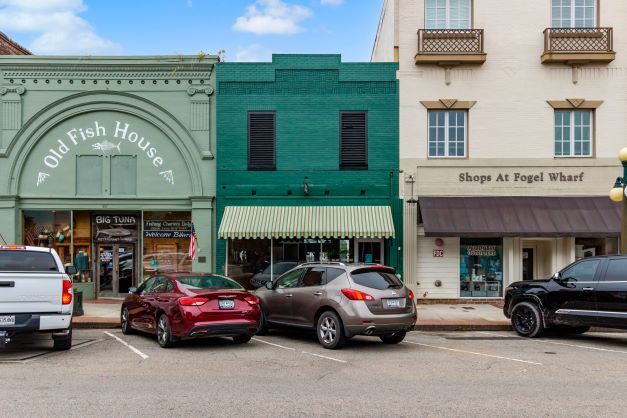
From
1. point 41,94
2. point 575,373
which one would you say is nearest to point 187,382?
point 575,373

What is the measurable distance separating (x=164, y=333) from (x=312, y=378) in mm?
3918

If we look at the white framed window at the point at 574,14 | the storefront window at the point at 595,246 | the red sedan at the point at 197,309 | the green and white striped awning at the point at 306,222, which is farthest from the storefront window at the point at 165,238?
the white framed window at the point at 574,14

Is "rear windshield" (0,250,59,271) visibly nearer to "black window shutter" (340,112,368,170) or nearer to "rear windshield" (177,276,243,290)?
"rear windshield" (177,276,243,290)

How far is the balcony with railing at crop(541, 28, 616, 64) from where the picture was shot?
65.6ft

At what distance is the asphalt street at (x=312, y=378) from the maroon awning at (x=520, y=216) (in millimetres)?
6137

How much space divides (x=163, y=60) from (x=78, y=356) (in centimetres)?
1218

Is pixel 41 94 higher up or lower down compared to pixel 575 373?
higher up

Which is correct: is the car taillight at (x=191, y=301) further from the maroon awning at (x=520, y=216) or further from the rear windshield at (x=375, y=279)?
the maroon awning at (x=520, y=216)

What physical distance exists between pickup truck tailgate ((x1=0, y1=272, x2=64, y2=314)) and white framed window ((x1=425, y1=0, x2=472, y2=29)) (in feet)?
48.4

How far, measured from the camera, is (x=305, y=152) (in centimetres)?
2047

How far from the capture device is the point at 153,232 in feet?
67.8

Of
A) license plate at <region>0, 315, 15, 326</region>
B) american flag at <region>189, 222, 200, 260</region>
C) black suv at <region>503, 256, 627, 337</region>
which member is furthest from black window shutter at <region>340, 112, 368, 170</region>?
license plate at <region>0, 315, 15, 326</region>

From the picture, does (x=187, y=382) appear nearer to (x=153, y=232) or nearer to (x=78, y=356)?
(x=78, y=356)

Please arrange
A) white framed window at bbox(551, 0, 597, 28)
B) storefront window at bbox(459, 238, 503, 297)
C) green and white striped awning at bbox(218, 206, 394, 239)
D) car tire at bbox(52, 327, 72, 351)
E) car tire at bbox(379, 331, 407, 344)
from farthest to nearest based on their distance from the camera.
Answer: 1. white framed window at bbox(551, 0, 597, 28)
2. storefront window at bbox(459, 238, 503, 297)
3. green and white striped awning at bbox(218, 206, 394, 239)
4. car tire at bbox(379, 331, 407, 344)
5. car tire at bbox(52, 327, 72, 351)
